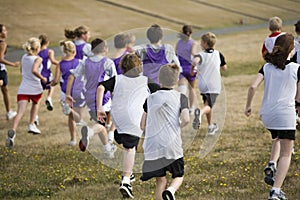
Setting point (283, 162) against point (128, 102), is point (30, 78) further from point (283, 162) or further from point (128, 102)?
point (283, 162)

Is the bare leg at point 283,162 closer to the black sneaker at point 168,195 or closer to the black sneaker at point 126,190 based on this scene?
the black sneaker at point 168,195

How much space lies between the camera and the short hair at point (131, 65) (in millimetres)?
6926

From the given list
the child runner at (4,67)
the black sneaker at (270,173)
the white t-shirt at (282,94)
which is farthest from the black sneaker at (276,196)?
the child runner at (4,67)

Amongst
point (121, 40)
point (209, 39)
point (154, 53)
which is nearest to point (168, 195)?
point (154, 53)

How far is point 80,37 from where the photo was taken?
11133mm

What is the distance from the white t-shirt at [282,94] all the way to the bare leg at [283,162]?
0.19m

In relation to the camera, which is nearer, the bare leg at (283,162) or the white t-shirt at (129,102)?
the bare leg at (283,162)

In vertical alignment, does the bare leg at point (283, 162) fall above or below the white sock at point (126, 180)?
above

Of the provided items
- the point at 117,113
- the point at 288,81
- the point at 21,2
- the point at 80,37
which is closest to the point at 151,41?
the point at 117,113

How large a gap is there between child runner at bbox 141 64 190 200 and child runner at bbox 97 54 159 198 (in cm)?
58

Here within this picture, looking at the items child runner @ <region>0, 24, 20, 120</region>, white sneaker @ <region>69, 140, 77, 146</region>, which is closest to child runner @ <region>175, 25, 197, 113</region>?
white sneaker @ <region>69, 140, 77, 146</region>

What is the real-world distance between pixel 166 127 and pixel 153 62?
1.85m

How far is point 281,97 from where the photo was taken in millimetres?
6816

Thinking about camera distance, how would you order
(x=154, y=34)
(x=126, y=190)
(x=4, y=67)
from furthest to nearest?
(x=4, y=67) < (x=154, y=34) < (x=126, y=190)
